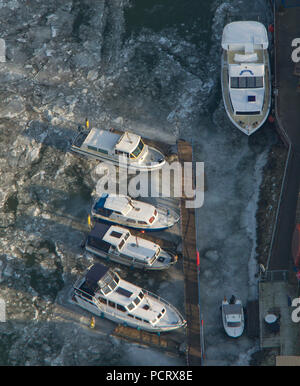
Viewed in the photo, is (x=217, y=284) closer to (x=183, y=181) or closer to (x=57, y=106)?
(x=183, y=181)

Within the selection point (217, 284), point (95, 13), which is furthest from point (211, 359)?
point (95, 13)

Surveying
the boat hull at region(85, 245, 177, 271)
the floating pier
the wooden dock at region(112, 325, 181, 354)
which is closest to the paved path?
the floating pier

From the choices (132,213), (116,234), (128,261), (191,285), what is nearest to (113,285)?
(128,261)

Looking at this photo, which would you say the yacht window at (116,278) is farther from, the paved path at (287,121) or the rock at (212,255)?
the paved path at (287,121)

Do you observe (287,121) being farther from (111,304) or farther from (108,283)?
(111,304)

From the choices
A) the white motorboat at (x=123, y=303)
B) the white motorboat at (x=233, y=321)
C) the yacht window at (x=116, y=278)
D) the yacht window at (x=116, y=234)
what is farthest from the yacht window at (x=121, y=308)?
the white motorboat at (x=233, y=321)

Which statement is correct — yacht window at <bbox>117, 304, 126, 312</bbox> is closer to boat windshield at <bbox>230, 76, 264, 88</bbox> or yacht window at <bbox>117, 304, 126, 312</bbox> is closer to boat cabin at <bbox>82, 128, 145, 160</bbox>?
boat cabin at <bbox>82, 128, 145, 160</bbox>
